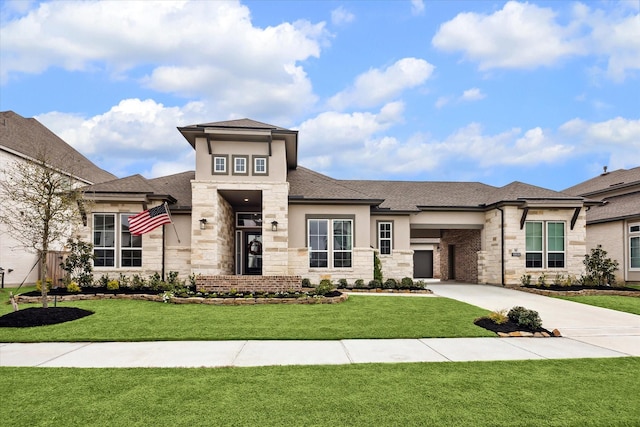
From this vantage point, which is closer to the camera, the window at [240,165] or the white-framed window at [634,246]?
the window at [240,165]

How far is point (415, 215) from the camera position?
20.5m

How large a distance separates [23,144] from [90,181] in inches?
183

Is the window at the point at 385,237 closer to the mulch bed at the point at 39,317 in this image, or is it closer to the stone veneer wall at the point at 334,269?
the stone veneer wall at the point at 334,269

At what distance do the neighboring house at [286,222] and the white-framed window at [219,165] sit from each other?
0.13ft

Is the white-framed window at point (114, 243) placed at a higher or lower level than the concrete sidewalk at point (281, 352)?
higher

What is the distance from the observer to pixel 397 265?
18.8 meters

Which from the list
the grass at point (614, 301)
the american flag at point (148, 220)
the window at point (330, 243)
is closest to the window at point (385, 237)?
the window at point (330, 243)

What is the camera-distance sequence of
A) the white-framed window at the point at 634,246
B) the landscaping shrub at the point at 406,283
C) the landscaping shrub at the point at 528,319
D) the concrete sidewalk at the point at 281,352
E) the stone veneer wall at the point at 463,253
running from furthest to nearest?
the stone veneer wall at the point at 463,253 → the white-framed window at the point at 634,246 → the landscaping shrub at the point at 406,283 → the landscaping shrub at the point at 528,319 → the concrete sidewalk at the point at 281,352

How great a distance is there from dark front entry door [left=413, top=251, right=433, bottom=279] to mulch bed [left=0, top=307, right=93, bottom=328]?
78.7ft

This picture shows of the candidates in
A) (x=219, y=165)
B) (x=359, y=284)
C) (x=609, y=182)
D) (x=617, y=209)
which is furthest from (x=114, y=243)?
(x=609, y=182)

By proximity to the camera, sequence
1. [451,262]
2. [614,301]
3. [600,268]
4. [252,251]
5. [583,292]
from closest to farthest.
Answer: [614,301] → [583,292] → [600,268] → [252,251] → [451,262]

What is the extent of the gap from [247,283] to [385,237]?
293 inches

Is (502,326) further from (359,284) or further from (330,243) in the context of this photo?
(330,243)

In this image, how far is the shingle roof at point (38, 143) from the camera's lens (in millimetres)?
18702
